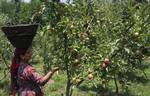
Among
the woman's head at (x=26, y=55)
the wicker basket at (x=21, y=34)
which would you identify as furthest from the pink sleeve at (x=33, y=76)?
the wicker basket at (x=21, y=34)

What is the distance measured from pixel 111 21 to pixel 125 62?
2.59ft

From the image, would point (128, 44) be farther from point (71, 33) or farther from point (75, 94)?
point (75, 94)

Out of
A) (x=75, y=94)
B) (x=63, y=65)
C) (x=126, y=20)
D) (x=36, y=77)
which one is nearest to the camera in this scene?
(x=36, y=77)

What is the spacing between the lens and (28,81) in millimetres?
5238

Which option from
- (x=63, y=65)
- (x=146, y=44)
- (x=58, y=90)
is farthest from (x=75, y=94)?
(x=146, y=44)

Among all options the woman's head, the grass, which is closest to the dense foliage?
the woman's head

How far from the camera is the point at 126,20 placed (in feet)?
17.9

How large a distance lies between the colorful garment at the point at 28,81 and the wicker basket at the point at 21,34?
29 cm

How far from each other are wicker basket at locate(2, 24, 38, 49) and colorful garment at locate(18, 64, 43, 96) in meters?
0.29

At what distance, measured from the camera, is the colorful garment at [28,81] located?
513 cm

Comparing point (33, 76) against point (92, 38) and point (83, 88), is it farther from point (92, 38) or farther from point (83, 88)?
point (83, 88)

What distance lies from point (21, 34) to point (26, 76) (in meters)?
0.55

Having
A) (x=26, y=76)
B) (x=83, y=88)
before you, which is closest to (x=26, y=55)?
(x=26, y=76)

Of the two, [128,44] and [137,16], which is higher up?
[137,16]
